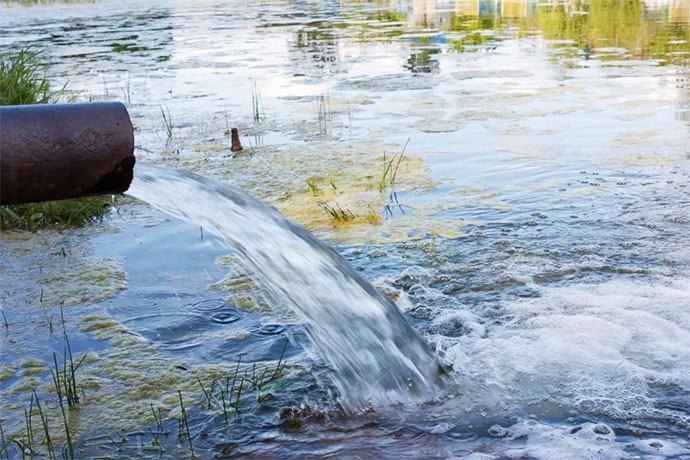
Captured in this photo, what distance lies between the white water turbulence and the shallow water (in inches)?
3.4

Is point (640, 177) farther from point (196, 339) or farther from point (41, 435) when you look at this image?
point (41, 435)

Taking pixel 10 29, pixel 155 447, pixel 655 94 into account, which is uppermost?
pixel 10 29

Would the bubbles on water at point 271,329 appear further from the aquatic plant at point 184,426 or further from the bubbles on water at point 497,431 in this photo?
the bubbles on water at point 497,431

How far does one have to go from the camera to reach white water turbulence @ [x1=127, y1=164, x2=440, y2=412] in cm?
274

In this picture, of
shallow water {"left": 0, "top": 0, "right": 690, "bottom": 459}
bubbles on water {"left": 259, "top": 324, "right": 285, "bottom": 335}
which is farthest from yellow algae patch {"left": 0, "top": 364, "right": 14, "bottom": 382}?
bubbles on water {"left": 259, "top": 324, "right": 285, "bottom": 335}

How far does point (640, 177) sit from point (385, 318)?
2.64 meters

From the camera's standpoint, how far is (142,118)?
7457mm

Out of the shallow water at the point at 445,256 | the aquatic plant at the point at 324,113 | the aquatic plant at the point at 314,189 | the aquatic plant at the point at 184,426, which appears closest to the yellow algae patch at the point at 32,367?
the shallow water at the point at 445,256

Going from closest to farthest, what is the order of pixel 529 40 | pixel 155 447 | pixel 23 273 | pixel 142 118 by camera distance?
pixel 155 447 → pixel 23 273 → pixel 142 118 → pixel 529 40

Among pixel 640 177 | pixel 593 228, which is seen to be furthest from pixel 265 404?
pixel 640 177

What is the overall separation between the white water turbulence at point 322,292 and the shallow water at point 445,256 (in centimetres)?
9

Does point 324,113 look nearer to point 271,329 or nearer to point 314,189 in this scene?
point 314,189

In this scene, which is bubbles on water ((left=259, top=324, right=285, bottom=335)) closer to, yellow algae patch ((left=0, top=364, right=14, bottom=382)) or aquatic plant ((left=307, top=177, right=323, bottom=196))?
yellow algae patch ((left=0, top=364, right=14, bottom=382))

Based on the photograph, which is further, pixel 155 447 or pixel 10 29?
pixel 10 29
